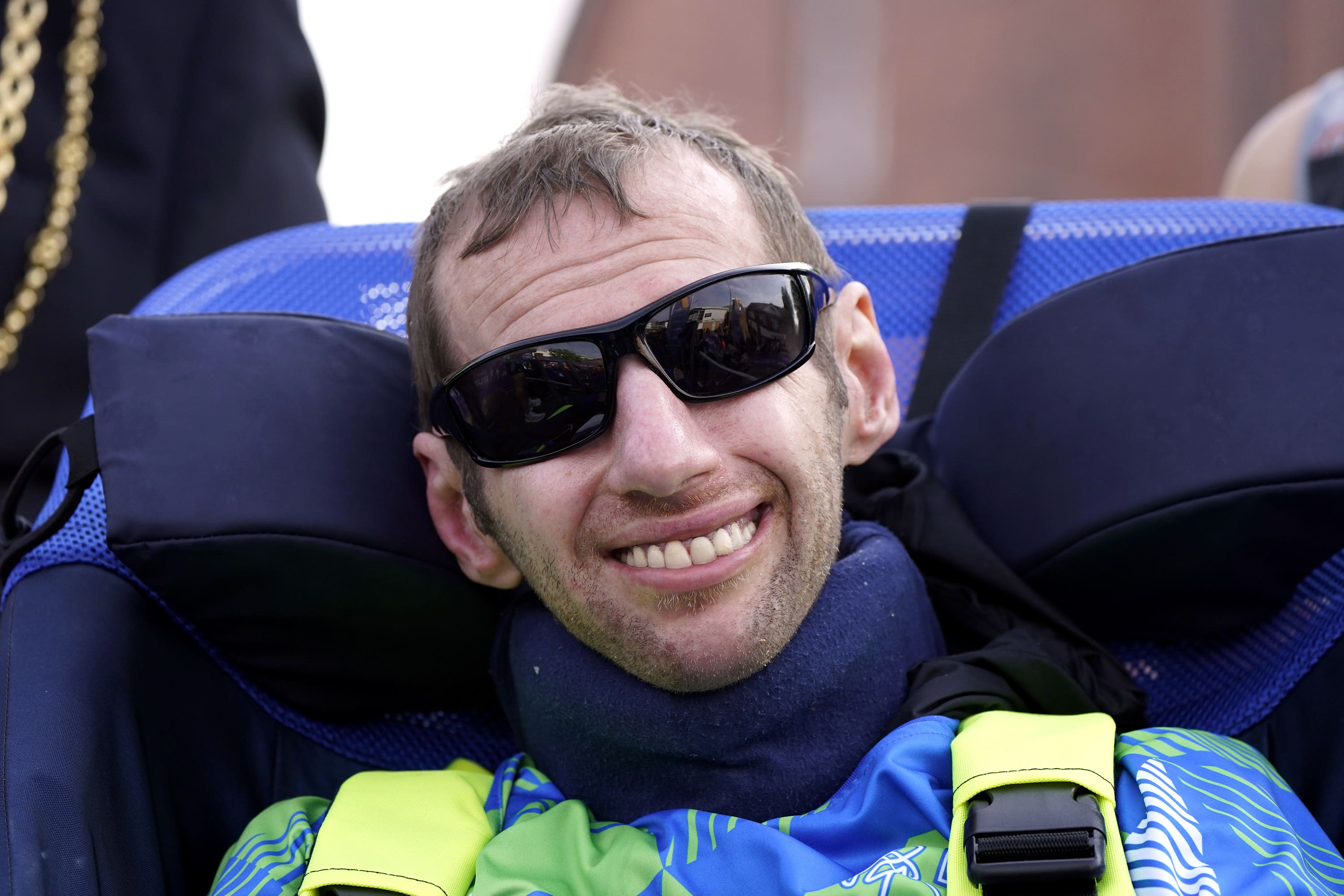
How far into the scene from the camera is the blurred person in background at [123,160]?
1754 mm

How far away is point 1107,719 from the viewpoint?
109cm

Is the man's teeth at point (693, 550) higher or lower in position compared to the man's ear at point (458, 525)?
higher

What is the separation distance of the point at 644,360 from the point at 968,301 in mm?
693

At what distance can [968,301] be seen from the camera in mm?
1649

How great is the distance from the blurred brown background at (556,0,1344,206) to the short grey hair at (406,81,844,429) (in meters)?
8.86

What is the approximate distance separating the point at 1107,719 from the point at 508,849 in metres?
0.58

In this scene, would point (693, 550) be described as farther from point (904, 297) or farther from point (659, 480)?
point (904, 297)

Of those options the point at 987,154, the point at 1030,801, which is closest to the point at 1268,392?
the point at 1030,801

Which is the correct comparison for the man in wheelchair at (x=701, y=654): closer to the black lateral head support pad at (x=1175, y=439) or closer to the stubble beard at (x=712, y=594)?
the stubble beard at (x=712, y=594)

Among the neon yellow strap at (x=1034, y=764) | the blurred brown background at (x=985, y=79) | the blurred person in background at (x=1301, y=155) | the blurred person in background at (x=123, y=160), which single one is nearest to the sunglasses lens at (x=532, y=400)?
the neon yellow strap at (x=1034, y=764)

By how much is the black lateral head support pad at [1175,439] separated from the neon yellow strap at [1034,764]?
0.26m

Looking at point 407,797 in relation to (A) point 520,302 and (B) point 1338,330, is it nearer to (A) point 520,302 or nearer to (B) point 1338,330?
(A) point 520,302

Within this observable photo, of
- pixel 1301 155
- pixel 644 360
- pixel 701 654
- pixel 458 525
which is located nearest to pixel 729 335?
pixel 644 360

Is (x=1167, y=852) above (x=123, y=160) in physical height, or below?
below
